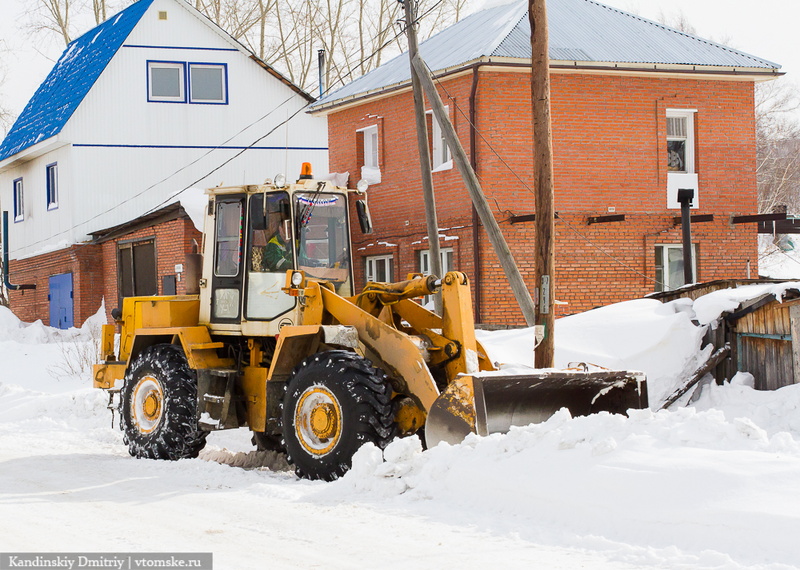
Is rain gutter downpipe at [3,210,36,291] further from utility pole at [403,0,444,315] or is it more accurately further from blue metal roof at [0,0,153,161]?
utility pole at [403,0,444,315]

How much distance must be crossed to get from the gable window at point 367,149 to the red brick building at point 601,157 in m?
1.76

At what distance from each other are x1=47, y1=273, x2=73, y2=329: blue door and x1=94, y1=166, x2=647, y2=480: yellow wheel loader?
61.3ft

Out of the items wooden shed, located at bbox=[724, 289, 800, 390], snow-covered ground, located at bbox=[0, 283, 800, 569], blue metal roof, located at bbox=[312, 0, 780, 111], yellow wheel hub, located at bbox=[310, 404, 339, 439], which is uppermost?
blue metal roof, located at bbox=[312, 0, 780, 111]

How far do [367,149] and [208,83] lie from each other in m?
7.83

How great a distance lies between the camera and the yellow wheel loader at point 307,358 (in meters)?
8.52

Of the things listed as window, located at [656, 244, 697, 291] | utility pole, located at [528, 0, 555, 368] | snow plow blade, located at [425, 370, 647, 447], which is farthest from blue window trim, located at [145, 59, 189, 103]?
snow plow blade, located at [425, 370, 647, 447]

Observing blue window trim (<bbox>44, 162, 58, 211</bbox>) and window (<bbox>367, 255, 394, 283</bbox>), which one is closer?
window (<bbox>367, 255, 394, 283</bbox>)

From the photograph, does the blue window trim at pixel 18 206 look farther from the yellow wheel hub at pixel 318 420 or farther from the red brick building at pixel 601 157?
the yellow wheel hub at pixel 318 420

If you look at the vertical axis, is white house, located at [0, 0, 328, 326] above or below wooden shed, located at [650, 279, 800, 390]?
above

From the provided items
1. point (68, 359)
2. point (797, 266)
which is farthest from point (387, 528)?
point (797, 266)

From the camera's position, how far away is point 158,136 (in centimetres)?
2905

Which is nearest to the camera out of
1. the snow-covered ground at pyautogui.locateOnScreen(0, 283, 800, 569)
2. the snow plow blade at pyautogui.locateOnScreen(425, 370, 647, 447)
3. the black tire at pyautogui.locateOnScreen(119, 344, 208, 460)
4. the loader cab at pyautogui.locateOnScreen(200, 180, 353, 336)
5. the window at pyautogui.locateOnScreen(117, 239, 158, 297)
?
the snow-covered ground at pyautogui.locateOnScreen(0, 283, 800, 569)

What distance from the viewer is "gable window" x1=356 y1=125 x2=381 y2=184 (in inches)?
940

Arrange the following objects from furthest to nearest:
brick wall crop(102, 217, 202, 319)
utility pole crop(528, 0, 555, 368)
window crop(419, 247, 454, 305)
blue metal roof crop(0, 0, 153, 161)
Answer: blue metal roof crop(0, 0, 153, 161), brick wall crop(102, 217, 202, 319), window crop(419, 247, 454, 305), utility pole crop(528, 0, 555, 368)
